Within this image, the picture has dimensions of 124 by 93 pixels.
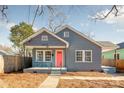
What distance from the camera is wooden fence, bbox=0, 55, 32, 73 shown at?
1648 cm

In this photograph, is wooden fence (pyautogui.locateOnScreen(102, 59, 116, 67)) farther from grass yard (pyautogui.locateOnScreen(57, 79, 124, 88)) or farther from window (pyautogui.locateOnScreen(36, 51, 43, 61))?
grass yard (pyautogui.locateOnScreen(57, 79, 124, 88))

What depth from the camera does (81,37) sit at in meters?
19.1

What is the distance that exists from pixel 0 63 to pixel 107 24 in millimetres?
8323

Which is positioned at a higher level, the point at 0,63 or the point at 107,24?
the point at 107,24

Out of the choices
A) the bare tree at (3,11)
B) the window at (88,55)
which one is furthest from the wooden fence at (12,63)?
the bare tree at (3,11)

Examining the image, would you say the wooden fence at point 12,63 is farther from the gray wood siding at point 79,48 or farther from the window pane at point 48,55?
the gray wood siding at point 79,48

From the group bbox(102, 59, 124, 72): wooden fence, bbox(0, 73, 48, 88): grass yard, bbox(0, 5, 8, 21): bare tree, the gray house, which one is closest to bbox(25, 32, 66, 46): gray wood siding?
the gray house

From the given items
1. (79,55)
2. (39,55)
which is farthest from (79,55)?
(39,55)

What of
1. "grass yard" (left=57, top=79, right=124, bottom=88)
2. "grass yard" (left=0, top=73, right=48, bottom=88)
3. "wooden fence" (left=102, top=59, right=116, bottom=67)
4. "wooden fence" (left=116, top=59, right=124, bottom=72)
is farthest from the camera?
"wooden fence" (left=102, top=59, right=116, bottom=67)

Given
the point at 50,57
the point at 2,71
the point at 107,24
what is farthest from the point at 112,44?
the point at 2,71

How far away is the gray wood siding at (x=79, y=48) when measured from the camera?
1898cm
